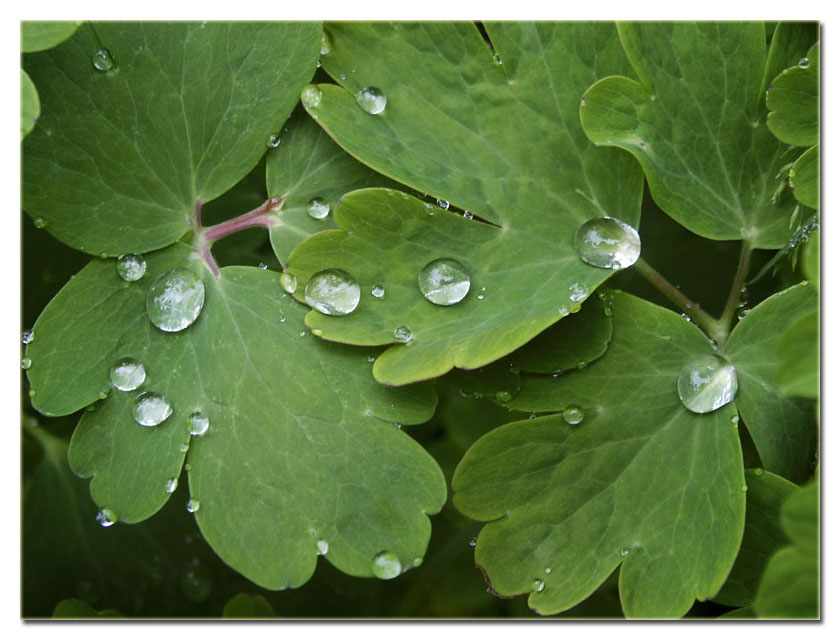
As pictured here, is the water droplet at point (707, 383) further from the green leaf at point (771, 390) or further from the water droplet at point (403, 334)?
the water droplet at point (403, 334)

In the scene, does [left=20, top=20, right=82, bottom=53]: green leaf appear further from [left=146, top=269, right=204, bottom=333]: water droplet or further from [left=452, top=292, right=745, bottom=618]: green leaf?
[left=452, top=292, right=745, bottom=618]: green leaf

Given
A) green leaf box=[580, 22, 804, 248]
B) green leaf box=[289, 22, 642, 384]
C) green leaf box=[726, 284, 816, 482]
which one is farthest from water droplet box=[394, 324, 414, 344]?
green leaf box=[726, 284, 816, 482]

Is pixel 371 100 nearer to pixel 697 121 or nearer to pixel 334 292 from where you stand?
pixel 334 292

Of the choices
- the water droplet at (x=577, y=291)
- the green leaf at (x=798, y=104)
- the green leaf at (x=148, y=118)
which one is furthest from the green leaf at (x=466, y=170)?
the green leaf at (x=798, y=104)

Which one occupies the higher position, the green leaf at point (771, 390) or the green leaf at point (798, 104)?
the green leaf at point (798, 104)

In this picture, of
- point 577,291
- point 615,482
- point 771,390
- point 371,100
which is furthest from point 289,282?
point 771,390

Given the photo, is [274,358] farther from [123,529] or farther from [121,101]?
[123,529]
